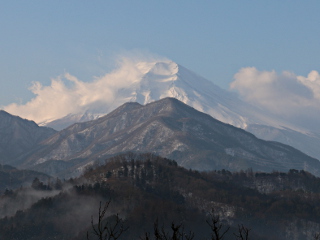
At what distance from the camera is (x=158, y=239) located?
198 feet

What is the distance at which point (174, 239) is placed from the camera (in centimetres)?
5916

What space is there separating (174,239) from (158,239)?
1.75 meters

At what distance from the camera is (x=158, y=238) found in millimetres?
59688

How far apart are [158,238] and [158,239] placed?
682mm

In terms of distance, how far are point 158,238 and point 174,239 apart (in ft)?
4.54
